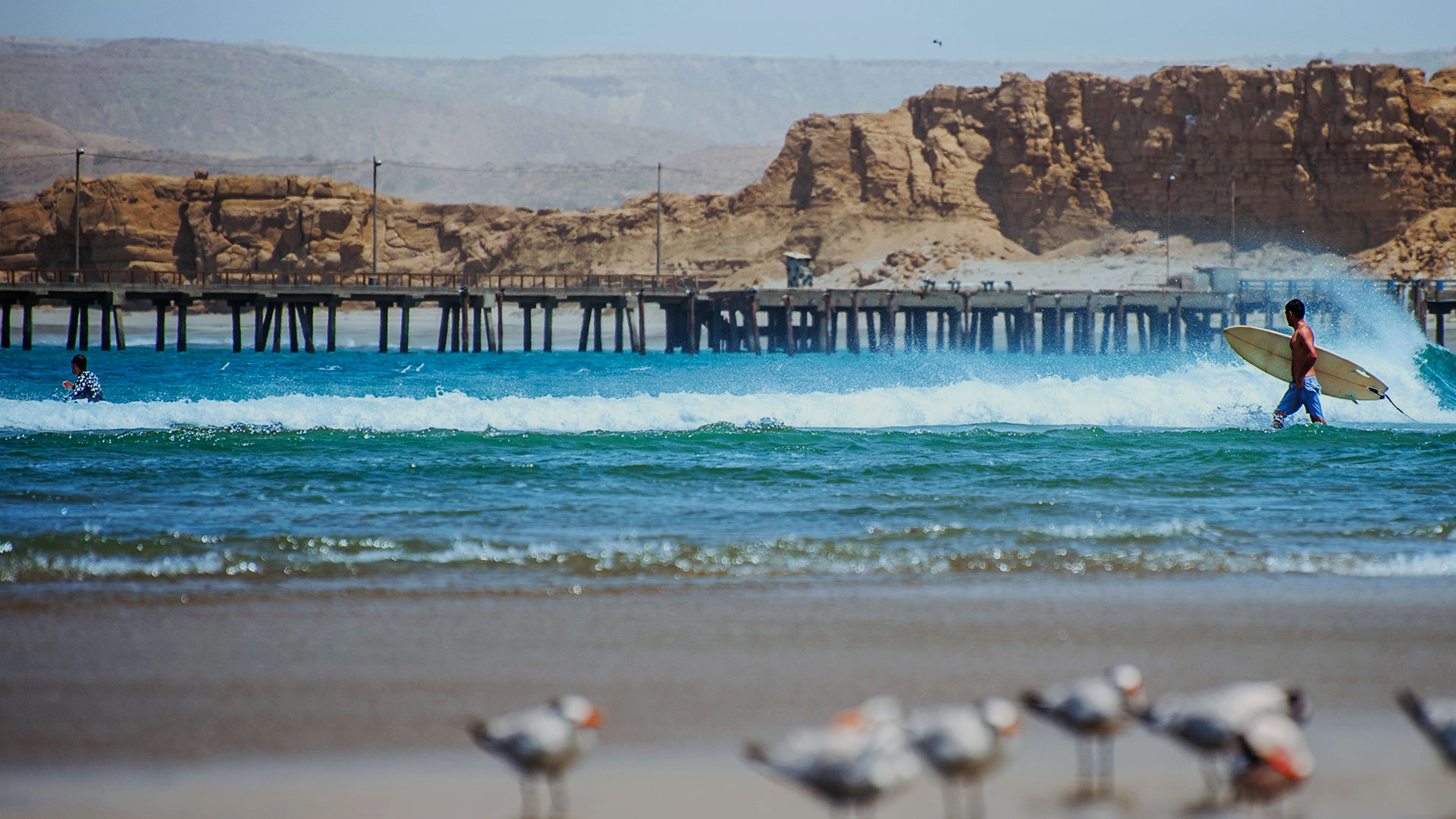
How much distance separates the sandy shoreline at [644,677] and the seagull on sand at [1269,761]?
0.30 meters

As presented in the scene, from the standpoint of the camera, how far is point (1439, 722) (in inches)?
129

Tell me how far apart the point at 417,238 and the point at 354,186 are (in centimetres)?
649

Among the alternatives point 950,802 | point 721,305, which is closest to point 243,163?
point 721,305

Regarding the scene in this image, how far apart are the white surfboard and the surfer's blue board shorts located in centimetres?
229

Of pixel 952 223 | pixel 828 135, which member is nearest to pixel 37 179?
pixel 828 135

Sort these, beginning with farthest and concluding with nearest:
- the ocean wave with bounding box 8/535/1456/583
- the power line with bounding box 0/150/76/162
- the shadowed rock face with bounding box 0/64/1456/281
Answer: the power line with bounding box 0/150/76/162
the shadowed rock face with bounding box 0/64/1456/281
the ocean wave with bounding box 8/535/1456/583

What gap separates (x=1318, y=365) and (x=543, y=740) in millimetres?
15055

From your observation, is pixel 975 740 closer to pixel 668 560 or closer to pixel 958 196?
pixel 668 560

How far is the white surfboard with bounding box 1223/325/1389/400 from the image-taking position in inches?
618

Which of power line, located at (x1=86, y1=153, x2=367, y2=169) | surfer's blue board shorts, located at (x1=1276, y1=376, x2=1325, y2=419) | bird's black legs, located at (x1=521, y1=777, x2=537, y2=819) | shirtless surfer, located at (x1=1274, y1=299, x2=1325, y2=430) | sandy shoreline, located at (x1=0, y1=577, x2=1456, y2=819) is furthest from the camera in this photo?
power line, located at (x1=86, y1=153, x2=367, y2=169)

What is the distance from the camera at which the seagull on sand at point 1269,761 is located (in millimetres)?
3164

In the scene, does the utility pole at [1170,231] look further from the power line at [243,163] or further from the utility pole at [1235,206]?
the power line at [243,163]

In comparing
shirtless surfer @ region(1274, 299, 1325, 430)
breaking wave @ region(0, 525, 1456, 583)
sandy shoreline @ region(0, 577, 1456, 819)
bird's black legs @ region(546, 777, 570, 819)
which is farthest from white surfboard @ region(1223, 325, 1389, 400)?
bird's black legs @ region(546, 777, 570, 819)

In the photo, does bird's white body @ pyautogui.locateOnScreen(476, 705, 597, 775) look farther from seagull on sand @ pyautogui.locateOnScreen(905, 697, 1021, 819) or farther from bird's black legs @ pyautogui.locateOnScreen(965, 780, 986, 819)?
bird's black legs @ pyautogui.locateOnScreen(965, 780, 986, 819)
